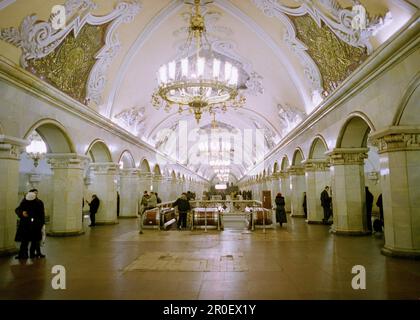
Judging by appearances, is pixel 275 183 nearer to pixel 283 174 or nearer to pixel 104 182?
pixel 283 174

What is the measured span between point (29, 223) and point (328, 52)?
9513mm

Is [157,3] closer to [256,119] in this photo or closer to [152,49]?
[152,49]

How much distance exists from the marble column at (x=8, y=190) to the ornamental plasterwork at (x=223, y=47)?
7403 mm

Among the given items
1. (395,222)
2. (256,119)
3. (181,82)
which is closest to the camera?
(395,222)

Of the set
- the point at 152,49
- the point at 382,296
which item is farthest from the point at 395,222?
the point at 152,49

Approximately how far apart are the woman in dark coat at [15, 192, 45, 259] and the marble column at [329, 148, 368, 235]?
8581mm

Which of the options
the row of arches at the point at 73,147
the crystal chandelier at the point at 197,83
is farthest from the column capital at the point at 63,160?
the crystal chandelier at the point at 197,83

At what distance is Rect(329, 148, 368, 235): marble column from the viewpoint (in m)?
10.1

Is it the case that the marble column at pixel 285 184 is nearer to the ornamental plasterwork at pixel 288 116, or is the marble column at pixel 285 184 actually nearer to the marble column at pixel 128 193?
the ornamental plasterwork at pixel 288 116

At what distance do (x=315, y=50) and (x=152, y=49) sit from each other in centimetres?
649

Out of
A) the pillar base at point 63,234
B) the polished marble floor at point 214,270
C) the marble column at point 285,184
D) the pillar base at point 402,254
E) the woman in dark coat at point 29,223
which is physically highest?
the marble column at point 285,184

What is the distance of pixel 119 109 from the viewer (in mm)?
14820

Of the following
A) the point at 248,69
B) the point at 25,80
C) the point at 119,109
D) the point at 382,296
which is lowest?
the point at 382,296

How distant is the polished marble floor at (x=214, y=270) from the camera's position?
455 cm
